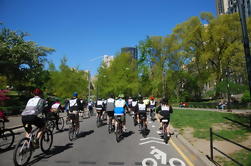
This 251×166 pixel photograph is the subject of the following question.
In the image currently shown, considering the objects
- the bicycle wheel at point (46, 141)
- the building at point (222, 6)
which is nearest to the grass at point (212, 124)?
the bicycle wheel at point (46, 141)

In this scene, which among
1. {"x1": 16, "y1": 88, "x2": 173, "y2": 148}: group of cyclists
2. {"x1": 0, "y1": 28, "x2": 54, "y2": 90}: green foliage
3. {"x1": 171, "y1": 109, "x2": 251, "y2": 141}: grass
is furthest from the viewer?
{"x1": 0, "y1": 28, "x2": 54, "y2": 90}: green foliage

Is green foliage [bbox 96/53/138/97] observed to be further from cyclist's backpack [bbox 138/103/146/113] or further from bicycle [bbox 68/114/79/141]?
bicycle [bbox 68/114/79/141]

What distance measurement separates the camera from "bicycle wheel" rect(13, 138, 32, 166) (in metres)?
5.12

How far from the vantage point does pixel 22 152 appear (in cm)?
539

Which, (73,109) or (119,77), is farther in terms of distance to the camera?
(119,77)

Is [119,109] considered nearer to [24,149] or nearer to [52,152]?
[52,152]

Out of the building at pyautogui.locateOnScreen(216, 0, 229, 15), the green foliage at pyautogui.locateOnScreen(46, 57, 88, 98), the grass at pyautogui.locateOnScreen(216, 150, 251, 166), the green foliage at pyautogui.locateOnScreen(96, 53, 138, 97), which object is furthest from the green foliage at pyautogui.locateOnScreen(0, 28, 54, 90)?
the building at pyautogui.locateOnScreen(216, 0, 229, 15)

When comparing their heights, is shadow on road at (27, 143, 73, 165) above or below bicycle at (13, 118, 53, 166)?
below

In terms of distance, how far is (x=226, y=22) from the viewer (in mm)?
33906

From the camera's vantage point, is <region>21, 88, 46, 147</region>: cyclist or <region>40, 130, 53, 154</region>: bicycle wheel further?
<region>40, 130, 53, 154</region>: bicycle wheel

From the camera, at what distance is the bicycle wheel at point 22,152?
202 inches

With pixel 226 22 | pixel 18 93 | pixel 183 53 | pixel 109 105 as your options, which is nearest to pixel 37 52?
pixel 18 93

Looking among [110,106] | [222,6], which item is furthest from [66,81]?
[222,6]

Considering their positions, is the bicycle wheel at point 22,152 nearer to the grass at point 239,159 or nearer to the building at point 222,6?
the grass at point 239,159
